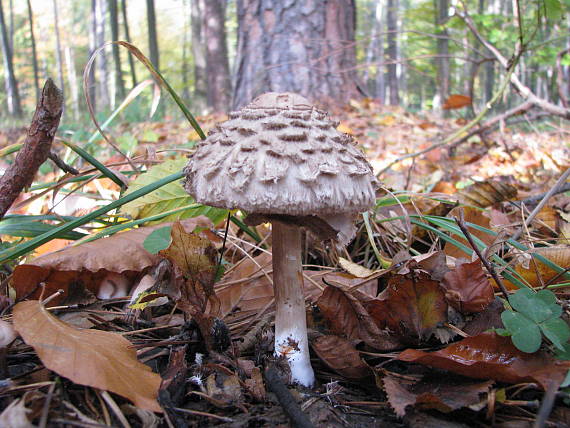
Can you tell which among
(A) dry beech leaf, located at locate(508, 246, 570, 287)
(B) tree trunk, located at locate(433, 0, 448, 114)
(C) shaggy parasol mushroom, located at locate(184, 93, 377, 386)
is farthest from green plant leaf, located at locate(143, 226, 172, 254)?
(B) tree trunk, located at locate(433, 0, 448, 114)

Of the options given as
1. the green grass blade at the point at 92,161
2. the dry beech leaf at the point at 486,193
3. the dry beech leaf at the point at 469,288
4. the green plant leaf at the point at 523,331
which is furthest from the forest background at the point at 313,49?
the green plant leaf at the point at 523,331

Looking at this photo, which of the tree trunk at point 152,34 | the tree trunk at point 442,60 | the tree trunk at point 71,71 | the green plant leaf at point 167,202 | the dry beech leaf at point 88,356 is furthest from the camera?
the tree trunk at point 71,71

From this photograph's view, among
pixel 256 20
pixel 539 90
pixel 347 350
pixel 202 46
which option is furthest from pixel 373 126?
pixel 539 90

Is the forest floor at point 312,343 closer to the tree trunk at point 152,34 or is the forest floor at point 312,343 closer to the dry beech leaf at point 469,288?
the dry beech leaf at point 469,288

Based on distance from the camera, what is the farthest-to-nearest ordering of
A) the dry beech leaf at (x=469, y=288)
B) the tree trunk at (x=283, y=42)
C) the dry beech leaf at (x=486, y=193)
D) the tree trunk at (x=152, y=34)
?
1. the tree trunk at (x=152, y=34)
2. the tree trunk at (x=283, y=42)
3. the dry beech leaf at (x=486, y=193)
4. the dry beech leaf at (x=469, y=288)

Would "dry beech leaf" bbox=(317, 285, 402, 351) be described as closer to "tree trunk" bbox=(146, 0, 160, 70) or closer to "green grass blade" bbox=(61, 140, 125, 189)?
"green grass blade" bbox=(61, 140, 125, 189)

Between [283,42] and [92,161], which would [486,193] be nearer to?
[92,161]

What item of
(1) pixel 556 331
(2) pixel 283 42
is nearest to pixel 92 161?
(1) pixel 556 331
